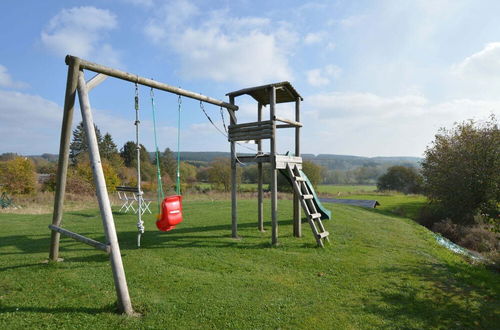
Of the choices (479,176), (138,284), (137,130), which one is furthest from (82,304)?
(479,176)

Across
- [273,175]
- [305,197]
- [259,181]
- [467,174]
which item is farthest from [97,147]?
[467,174]

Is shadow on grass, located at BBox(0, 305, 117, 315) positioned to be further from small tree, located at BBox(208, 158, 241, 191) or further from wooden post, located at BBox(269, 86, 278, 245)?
small tree, located at BBox(208, 158, 241, 191)

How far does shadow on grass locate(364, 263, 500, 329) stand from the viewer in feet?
14.4

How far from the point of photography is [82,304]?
430 cm

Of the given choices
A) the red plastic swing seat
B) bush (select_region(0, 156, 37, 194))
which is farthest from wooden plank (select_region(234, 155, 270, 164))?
bush (select_region(0, 156, 37, 194))

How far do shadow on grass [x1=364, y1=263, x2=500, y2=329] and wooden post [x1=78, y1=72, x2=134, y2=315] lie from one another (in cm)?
345

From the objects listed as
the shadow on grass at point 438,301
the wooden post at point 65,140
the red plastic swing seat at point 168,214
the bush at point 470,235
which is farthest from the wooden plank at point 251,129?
the bush at point 470,235

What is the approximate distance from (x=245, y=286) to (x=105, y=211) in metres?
2.54

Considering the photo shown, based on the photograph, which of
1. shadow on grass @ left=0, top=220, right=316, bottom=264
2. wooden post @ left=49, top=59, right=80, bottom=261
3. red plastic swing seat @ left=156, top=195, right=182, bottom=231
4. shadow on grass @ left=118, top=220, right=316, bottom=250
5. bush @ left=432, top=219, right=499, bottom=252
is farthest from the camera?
bush @ left=432, top=219, right=499, bottom=252

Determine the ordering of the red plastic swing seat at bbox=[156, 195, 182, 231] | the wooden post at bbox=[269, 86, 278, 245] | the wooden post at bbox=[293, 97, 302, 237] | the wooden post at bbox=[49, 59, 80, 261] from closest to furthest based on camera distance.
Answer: the wooden post at bbox=[49, 59, 80, 261], the red plastic swing seat at bbox=[156, 195, 182, 231], the wooden post at bbox=[269, 86, 278, 245], the wooden post at bbox=[293, 97, 302, 237]

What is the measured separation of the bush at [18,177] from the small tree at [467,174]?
3553 centimetres

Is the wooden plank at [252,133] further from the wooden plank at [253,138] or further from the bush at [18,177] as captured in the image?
the bush at [18,177]

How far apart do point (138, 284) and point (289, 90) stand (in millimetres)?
6230

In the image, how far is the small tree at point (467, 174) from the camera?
1759cm
